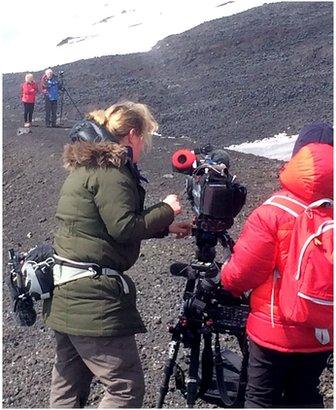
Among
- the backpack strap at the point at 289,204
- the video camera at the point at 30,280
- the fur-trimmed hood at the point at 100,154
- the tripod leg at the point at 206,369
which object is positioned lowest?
the tripod leg at the point at 206,369

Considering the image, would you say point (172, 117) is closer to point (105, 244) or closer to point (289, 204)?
point (105, 244)

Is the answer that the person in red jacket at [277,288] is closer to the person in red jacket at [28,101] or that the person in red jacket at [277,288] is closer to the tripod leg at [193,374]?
the tripod leg at [193,374]

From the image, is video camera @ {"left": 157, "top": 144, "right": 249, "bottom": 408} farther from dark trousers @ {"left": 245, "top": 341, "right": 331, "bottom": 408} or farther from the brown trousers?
the brown trousers

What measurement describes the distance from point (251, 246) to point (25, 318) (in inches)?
54.6

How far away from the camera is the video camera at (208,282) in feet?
11.0

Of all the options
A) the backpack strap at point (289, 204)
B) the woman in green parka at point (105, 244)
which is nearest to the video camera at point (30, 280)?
A: the woman in green parka at point (105, 244)

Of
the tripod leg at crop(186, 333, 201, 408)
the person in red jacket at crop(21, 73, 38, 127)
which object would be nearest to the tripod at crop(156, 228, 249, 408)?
the tripod leg at crop(186, 333, 201, 408)

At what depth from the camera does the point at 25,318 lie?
12.5ft

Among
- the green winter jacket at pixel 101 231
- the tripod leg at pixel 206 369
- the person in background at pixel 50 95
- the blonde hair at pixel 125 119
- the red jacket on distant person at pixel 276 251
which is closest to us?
the red jacket on distant person at pixel 276 251

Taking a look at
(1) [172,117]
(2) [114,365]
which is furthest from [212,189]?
(1) [172,117]

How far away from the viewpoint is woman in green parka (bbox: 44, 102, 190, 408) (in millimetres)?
3328

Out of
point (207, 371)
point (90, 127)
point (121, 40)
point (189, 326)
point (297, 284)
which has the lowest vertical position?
point (207, 371)

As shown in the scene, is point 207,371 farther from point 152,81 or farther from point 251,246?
point 152,81

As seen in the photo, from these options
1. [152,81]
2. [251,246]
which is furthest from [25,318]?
[152,81]
